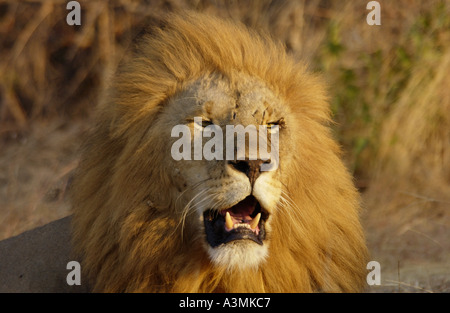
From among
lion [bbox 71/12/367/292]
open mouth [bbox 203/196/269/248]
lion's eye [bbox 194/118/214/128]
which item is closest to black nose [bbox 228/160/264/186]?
lion [bbox 71/12/367/292]

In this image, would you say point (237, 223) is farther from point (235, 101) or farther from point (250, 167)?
point (235, 101)

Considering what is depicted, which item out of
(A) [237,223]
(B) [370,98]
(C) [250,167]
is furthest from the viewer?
(B) [370,98]

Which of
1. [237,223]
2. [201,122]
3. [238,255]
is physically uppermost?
[201,122]

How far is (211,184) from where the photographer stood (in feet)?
9.67

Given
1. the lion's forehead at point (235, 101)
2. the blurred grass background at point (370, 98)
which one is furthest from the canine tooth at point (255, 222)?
the blurred grass background at point (370, 98)

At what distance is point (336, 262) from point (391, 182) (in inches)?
127

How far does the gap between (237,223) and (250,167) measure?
27 cm

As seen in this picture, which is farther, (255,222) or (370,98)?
(370,98)

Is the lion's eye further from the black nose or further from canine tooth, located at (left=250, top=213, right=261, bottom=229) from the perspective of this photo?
canine tooth, located at (left=250, top=213, right=261, bottom=229)

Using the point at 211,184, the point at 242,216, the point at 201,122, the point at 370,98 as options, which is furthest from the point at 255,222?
the point at 370,98

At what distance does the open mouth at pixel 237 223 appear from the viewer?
295 cm

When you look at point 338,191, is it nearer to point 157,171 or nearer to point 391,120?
point 157,171

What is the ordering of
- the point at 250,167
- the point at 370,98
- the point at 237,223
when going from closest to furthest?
1. the point at 250,167
2. the point at 237,223
3. the point at 370,98

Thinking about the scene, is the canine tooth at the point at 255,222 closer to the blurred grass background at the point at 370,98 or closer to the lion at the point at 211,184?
the lion at the point at 211,184
